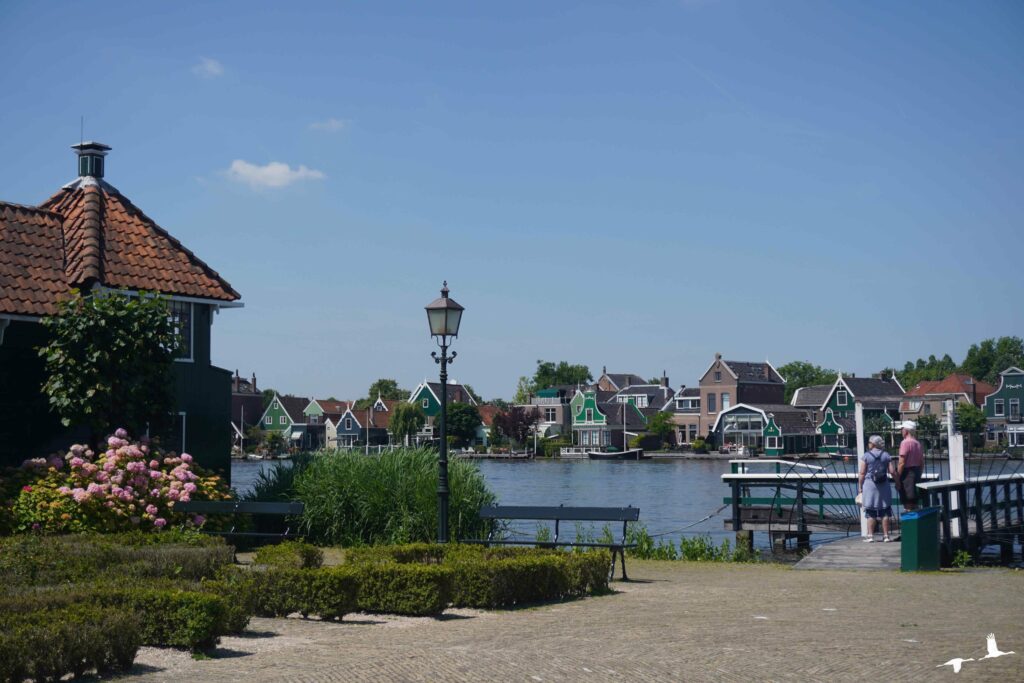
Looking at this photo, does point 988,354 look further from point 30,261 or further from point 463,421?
point 30,261

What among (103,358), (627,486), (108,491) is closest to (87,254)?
(103,358)

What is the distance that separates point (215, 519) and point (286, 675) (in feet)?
36.8

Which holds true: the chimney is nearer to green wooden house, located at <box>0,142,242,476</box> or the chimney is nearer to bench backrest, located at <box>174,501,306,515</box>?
green wooden house, located at <box>0,142,242,476</box>

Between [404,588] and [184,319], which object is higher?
[184,319]

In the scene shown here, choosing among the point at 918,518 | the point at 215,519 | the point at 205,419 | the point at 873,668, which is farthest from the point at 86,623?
the point at 205,419

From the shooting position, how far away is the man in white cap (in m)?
20.0

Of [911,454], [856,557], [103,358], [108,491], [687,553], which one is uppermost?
[103,358]

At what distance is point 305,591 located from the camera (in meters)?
12.1

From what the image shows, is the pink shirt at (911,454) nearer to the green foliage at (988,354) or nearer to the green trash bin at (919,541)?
the green trash bin at (919,541)

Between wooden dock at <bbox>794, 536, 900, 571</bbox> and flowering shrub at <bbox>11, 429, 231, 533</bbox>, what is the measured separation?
10470mm

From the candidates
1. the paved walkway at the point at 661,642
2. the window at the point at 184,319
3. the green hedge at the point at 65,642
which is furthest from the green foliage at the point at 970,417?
the green hedge at the point at 65,642

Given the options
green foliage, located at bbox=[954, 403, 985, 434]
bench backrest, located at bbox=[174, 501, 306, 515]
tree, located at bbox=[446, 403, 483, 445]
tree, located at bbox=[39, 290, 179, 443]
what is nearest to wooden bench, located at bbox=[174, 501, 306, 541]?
bench backrest, located at bbox=[174, 501, 306, 515]

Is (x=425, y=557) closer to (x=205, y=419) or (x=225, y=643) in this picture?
(x=225, y=643)

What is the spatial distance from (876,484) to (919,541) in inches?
95.3
